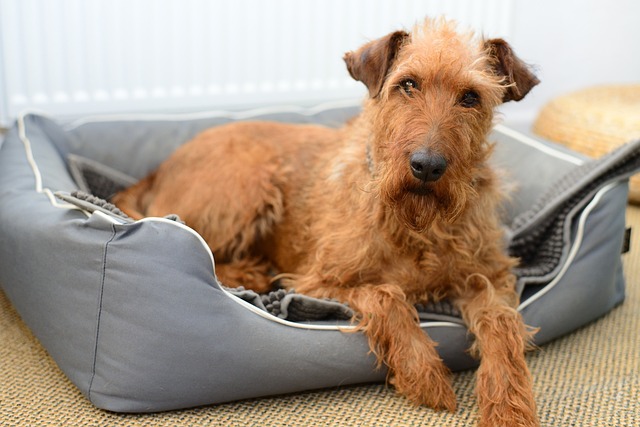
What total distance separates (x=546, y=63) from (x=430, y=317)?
11.1ft

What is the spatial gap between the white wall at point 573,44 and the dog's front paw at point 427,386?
3.15 meters

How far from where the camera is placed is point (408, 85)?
7.25ft

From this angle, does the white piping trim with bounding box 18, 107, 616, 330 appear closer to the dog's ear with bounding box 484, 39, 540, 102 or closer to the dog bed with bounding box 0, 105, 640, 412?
the dog bed with bounding box 0, 105, 640, 412

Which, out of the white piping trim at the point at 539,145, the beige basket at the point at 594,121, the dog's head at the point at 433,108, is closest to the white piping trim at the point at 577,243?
the white piping trim at the point at 539,145

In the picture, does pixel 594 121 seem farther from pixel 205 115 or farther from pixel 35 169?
pixel 35 169

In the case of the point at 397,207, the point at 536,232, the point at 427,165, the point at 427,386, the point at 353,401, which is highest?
the point at 427,165

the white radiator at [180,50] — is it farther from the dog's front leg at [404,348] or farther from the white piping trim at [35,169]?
the dog's front leg at [404,348]

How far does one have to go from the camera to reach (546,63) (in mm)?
5281

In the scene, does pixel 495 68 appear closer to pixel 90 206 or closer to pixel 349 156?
pixel 349 156

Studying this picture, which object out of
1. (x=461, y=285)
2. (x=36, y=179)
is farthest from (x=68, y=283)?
(x=461, y=285)

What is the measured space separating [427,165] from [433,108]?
0.64ft

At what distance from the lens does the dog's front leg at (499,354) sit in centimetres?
217

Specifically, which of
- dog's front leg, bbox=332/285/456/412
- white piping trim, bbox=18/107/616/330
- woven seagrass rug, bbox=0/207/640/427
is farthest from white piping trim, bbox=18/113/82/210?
dog's front leg, bbox=332/285/456/412

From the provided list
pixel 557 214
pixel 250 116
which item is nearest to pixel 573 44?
pixel 250 116
